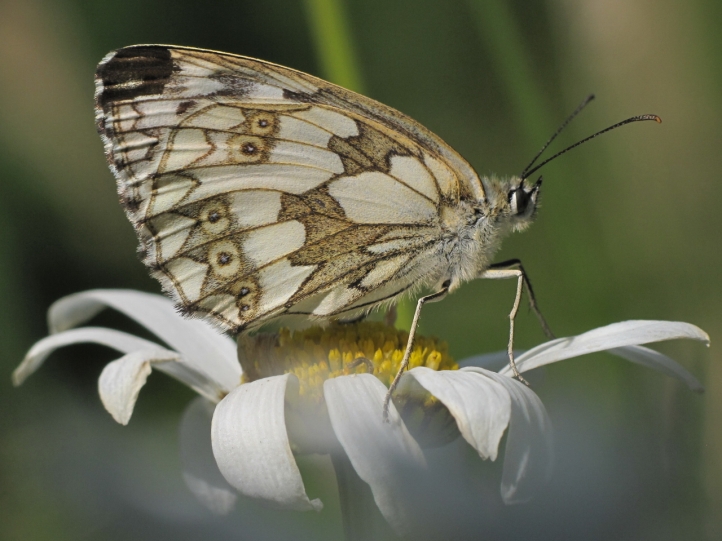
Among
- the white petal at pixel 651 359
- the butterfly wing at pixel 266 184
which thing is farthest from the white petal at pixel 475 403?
the butterfly wing at pixel 266 184

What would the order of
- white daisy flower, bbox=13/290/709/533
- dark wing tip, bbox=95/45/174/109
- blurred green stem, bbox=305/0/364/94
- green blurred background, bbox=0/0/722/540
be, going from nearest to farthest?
1. green blurred background, bbox=0/0/722/540
2. white daisy flower, bbox=13/290/709/533
3. dark wing tip, bbox=95/45/174/109
4. blurred green stem, bbox=305/0/364/94

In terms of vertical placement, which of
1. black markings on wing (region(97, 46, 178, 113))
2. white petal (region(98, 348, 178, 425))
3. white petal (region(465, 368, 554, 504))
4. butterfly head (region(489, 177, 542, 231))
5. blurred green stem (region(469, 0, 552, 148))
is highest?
black markings on wing (region(97, 46, 178, 113))

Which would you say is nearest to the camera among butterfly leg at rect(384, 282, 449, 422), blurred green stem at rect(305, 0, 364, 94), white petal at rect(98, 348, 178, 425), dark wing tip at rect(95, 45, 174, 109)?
butterfly leg at rect(384, 282, 449, 422)

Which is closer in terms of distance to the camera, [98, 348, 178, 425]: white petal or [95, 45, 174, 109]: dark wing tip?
[98, 348, 178, 425]: white petal

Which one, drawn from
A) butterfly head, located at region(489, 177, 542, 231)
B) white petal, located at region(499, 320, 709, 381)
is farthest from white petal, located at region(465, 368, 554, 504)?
butterfly head, located at region(489, 177, 542, 231)

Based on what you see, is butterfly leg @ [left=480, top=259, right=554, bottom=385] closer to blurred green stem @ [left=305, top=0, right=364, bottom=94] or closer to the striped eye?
the striped eye

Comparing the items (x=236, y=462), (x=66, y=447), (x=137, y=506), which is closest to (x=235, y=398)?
(x=236, y=462)

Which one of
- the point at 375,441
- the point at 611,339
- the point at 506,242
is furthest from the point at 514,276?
the point at 506,242

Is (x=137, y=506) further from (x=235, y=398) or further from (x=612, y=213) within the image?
(x=612, y=213)
